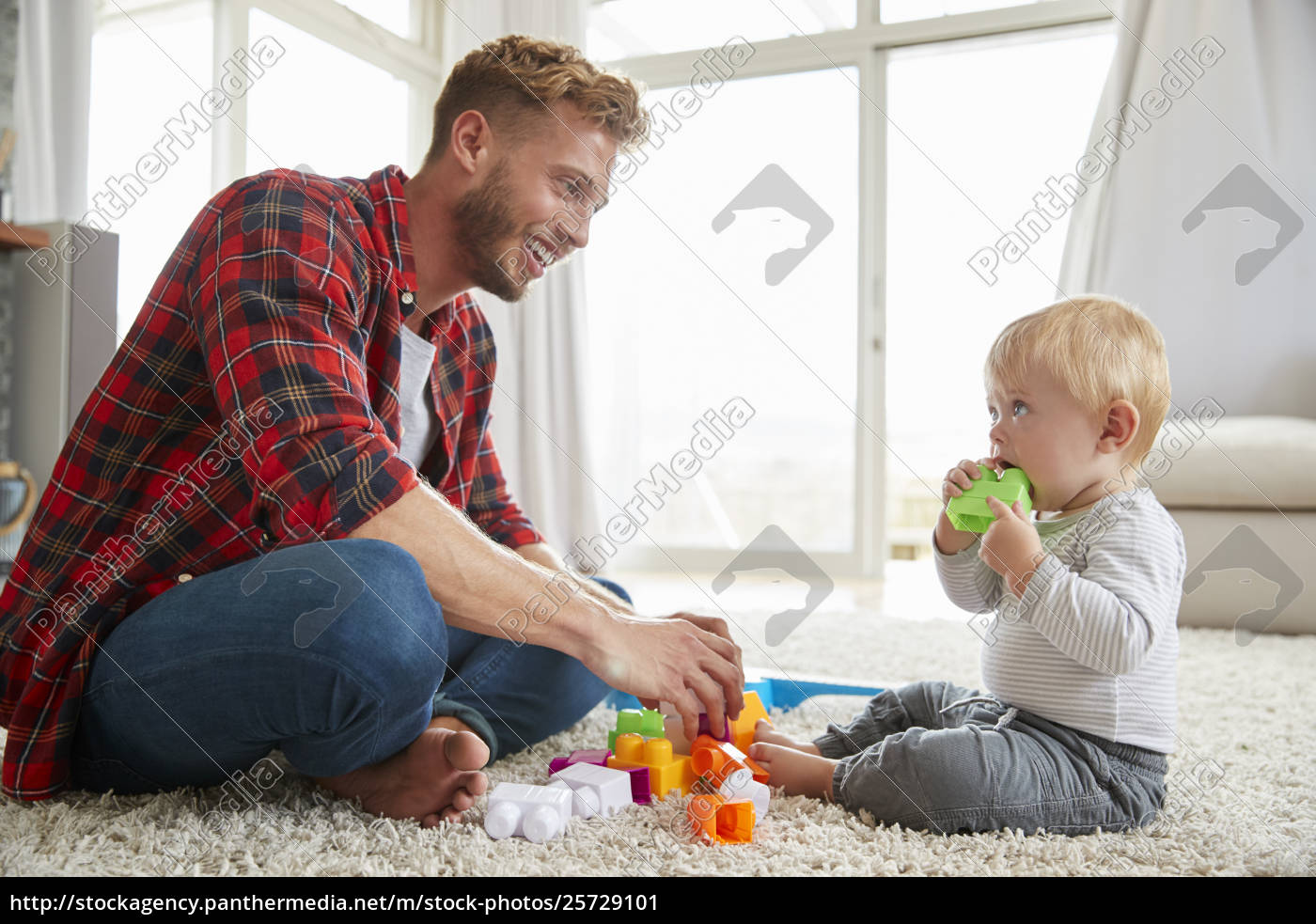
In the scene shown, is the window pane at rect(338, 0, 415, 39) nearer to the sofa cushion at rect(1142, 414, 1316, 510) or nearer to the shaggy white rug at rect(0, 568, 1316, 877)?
the sofa cushion at rect(1142, 414, 1316, 510)

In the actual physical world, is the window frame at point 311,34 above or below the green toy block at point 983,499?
above

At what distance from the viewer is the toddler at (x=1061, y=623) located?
84 centimetres

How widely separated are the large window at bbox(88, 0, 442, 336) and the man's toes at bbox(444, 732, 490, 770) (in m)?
1.84

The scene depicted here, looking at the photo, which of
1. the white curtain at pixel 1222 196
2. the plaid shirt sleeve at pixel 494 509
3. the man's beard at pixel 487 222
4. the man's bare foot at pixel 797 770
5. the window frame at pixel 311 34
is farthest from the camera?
the white curtain at pixel 1222 196

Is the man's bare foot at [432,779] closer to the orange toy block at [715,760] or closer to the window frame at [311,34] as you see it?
the orange toy block at [715,760]

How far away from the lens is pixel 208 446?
878 mm

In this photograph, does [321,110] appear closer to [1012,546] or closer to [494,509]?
[494,509]

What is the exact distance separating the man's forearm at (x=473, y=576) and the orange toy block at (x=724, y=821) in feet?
0.51

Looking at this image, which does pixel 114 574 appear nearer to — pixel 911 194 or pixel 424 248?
pixel 424 248

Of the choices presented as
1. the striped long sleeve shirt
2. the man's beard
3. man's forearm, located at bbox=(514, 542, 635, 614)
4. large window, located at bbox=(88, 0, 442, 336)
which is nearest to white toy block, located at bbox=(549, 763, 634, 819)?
man's forearm, located at bbox=(514, 542, 635, 614)

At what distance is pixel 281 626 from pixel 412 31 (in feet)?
10.7

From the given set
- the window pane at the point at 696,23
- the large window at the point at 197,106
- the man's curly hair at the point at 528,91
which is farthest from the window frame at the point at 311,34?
the man's curly hair at the point at 528,91

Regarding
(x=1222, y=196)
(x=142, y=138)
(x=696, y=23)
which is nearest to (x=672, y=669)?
(x=142, y=138)

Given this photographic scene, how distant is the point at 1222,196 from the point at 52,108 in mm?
3248
